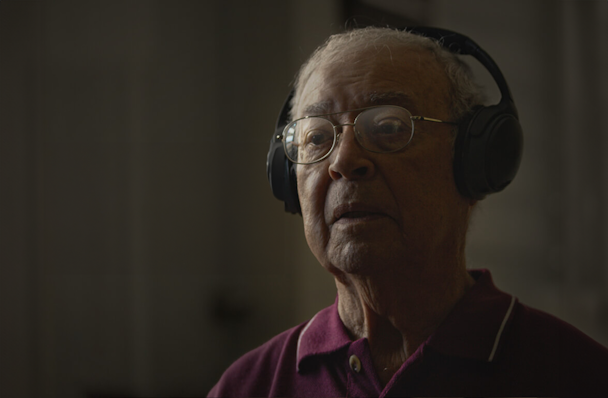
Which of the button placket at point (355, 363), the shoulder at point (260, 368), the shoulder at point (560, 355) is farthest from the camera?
the shoulder at point (260, 368)

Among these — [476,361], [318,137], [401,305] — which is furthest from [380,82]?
[476,361]

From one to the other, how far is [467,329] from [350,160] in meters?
0.36

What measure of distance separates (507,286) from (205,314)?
28.6 inches

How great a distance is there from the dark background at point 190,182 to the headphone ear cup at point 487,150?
0.19 metres

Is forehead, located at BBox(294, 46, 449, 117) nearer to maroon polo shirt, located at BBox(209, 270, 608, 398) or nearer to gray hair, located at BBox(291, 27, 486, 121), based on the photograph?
gray hair, located at BBox(291, 27, 486, 121)

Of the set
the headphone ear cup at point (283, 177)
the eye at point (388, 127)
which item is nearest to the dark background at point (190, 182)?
the headphone ear cup at point (283, 177)

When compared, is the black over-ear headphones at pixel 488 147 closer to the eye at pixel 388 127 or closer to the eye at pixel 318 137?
the eye at pixel 388 127

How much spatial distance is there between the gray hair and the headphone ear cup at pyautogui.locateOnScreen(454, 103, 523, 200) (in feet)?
0.17

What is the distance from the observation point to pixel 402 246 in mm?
707

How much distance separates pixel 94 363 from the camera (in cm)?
88

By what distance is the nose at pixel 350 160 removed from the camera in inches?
27.9

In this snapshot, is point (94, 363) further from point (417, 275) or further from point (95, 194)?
point (417, 275)

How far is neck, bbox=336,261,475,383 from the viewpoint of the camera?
75 cm

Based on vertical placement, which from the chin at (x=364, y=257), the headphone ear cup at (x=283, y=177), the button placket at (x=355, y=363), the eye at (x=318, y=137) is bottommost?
the button placket at (x=355, y=363)
